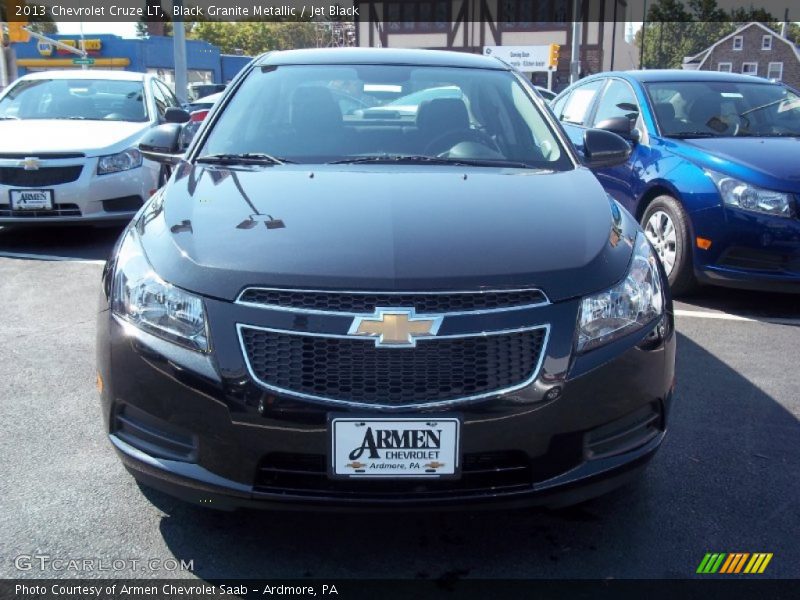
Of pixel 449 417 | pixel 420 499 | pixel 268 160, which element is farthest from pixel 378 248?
pixel 268 160

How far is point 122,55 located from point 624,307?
5482 centimetres

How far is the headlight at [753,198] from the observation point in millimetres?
5047

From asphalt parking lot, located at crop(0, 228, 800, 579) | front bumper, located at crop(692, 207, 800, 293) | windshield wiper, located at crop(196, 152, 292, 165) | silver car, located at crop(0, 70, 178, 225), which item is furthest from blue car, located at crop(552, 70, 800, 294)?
silver car, located at crop(0, 70, 178, 225)

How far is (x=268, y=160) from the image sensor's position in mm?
3275

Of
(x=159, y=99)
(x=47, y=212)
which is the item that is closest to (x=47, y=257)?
(x=47, y=212)

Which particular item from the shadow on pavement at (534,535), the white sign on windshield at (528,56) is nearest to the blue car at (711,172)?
the shadow on pavement at (534,535)

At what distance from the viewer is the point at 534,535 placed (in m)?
2.64

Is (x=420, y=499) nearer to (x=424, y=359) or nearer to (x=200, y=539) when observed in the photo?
(x=424, y=359)

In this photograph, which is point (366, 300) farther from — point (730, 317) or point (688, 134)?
point (688, 134)

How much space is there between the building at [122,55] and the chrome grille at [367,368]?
165 feet

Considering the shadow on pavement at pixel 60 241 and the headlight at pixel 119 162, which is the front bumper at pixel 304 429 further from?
the headlight at pixel 119 162
